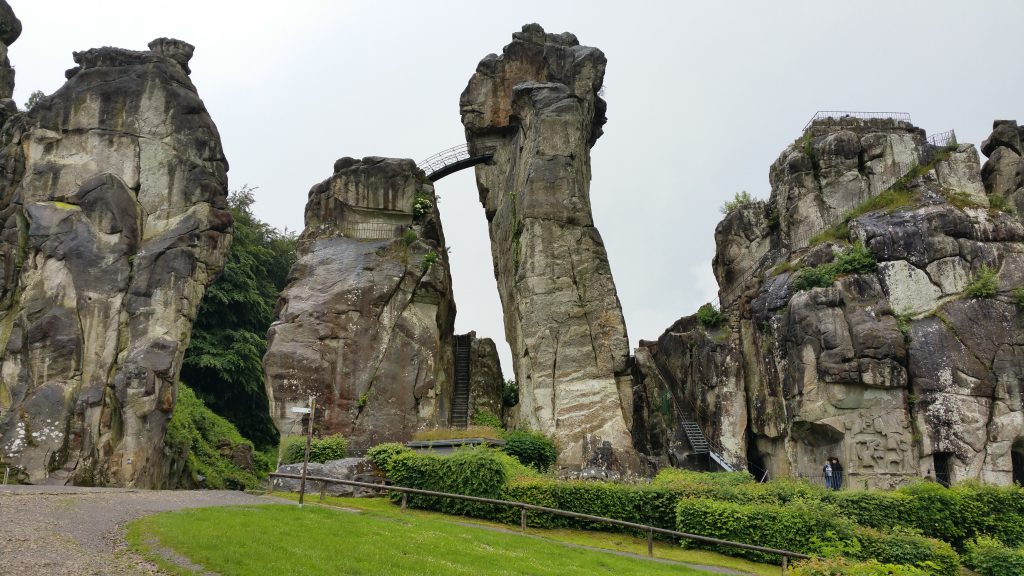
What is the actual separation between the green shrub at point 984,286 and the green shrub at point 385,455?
79.0ft

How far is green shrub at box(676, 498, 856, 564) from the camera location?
800 inches

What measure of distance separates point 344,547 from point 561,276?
65.0 ft

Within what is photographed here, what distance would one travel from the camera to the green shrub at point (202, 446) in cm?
3405

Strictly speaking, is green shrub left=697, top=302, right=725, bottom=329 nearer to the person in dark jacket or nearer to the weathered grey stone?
the person in dark jacket

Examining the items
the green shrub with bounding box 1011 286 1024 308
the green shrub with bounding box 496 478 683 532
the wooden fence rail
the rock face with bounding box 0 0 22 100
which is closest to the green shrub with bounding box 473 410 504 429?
the wooden fence rail

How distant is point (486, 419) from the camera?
37188mm

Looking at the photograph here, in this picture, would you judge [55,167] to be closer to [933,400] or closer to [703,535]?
[703,535]

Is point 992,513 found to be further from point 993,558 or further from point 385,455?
point 385,455

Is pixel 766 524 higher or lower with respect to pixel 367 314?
lower

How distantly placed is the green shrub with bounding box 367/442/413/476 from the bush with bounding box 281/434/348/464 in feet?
10.8

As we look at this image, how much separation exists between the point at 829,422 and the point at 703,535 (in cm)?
1361

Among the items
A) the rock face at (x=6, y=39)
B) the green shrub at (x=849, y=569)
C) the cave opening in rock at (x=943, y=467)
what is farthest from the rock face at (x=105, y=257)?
the cave opening in rock at (x=943, y=467)

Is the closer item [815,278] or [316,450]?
[316,450]

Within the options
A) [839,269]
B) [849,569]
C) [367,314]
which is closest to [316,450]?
[367,314]
